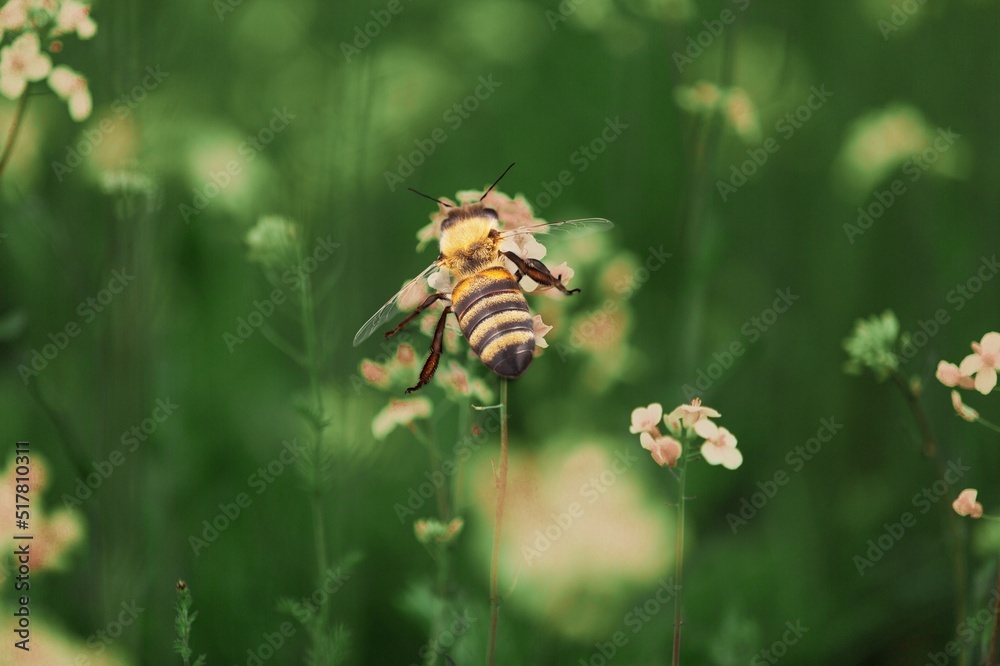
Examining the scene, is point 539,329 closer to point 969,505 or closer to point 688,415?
point 688,415

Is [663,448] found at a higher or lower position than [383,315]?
lower

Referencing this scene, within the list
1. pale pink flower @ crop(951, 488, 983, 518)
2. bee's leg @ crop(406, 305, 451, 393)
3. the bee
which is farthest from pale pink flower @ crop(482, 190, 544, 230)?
pale pink flower @ crop(951, 488, 983, 518)

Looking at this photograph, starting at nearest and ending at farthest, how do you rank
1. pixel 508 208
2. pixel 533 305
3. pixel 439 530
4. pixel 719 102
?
1. pixel 439 530
2. pixel 508 208
3. pixel 719 102
4. pixel 533 305

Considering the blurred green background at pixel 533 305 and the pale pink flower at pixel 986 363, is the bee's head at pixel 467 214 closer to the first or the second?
the blurred green background at pixel 533 305

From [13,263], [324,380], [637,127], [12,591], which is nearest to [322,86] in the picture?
[324,380]

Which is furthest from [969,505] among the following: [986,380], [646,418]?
[646,418]

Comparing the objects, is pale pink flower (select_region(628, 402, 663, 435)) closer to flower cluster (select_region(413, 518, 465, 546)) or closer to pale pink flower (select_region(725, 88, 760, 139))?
flower cluster (select_region(413, 518, 465, 546))

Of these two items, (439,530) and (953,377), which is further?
(439,530)

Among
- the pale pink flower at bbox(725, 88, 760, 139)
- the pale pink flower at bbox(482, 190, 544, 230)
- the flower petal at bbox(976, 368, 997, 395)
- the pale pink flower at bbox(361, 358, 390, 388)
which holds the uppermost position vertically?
the pale pink flower at bbox(725, 88, 760, 139)

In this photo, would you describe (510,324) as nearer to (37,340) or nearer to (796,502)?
(796,502)
